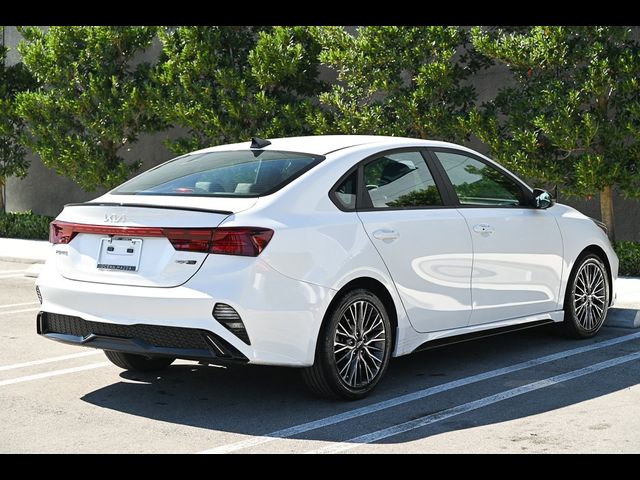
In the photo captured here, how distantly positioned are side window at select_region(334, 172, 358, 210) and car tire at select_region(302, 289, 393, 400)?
22.1 inches

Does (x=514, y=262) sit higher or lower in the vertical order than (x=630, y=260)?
higher

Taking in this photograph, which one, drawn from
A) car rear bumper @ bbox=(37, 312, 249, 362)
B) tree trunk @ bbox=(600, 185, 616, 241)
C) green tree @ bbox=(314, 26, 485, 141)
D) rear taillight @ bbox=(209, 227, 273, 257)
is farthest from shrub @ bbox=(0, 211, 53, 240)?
rear taillight @ bbox=(209, 227, 273, 257)

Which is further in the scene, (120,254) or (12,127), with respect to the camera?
(12,127)

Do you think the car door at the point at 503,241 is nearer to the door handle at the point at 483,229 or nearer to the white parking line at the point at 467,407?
the door handle at the point at 483,229

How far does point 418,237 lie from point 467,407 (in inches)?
47.5

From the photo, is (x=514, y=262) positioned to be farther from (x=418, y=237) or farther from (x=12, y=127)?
(x=12, y=127)

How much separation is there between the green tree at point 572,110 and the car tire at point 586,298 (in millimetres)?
3957

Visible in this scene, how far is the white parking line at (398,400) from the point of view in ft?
19.2

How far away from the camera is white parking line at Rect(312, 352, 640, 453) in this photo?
5.84 metres

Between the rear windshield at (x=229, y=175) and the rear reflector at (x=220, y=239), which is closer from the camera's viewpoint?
the rear reflector at (x=220, y=239)

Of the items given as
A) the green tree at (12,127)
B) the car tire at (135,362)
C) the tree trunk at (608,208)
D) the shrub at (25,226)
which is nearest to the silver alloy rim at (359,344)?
the car tire at (135,362)

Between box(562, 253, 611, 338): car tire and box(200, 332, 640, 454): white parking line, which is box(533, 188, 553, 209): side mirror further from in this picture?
box(200, 332, 640, 454): white parking line

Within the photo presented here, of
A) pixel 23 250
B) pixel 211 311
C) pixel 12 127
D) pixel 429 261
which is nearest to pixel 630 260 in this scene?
pixel 429 261

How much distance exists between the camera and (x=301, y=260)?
642 cm
